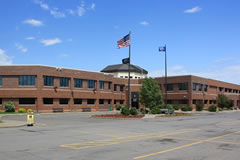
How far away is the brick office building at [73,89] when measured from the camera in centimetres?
4594

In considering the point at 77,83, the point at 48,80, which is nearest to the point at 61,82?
the point at 48,80

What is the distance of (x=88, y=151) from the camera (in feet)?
32.2

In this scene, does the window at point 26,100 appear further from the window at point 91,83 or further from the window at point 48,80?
the window at point 91,83

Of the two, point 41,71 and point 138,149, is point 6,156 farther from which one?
point 41,71

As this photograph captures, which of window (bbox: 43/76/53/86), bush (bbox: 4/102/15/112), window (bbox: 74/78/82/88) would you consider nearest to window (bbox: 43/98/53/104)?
window (bbox: 43/76/53/86)

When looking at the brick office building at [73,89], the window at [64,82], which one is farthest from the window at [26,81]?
the window at [64,82]

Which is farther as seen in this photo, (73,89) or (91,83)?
(91,83)

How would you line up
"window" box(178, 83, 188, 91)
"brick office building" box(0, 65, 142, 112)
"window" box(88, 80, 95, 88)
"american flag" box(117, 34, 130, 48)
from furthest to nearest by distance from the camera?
"window" box(178, 83, 188, 91) → "window" box(88, 80, 95, 88) → "brick office building" box(0, 65, 142, 112) → "american flag" box(117, 34, 130, 48)

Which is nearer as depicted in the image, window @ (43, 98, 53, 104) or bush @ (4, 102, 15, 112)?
bush @ (4, 102, 15, 112)

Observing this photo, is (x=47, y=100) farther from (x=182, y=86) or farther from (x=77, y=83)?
(x=182, y=86)

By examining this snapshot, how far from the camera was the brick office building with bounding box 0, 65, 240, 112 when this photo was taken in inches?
1809

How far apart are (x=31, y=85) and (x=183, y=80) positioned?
119 ft

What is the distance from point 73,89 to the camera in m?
52.1

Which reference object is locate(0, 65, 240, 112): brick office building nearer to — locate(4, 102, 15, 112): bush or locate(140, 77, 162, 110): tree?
locate(4, 102, 15, 112): bush
